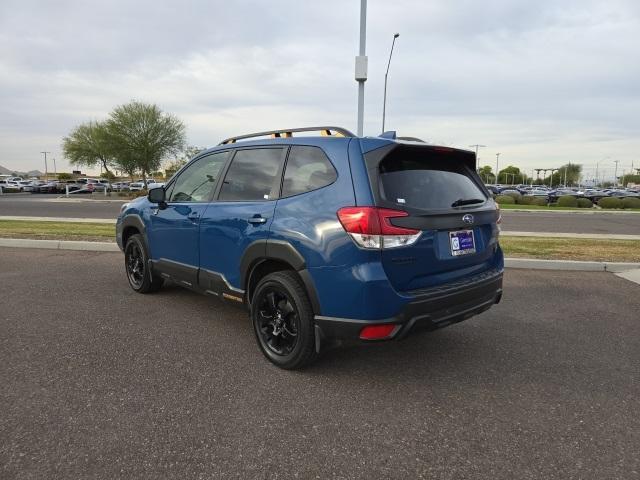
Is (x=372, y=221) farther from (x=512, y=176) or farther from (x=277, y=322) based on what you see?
(x=512, y=176)

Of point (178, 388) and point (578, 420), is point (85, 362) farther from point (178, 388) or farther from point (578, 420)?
point (578, 420)

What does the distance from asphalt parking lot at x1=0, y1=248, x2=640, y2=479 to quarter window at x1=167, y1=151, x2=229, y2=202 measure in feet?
4.20

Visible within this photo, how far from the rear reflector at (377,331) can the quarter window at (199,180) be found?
6.99ft

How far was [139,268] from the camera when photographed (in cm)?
546

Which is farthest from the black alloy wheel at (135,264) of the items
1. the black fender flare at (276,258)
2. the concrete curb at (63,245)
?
the concrete curb at (63,245)

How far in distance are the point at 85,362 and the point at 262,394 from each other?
153cm

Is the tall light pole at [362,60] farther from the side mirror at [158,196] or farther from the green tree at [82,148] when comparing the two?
the green tree at [82,148]

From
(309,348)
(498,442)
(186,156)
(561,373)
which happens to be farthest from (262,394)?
(186,156)

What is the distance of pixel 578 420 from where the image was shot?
2.72m

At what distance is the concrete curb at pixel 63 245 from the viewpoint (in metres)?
8.64

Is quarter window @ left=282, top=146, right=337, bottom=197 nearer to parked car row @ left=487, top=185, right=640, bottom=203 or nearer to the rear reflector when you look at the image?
the rear reflector

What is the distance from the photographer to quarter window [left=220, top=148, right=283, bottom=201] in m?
3.55

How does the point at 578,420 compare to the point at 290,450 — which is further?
the point at 578,420

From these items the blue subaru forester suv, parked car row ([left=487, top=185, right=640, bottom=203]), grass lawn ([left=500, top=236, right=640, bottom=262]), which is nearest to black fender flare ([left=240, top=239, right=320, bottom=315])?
the blue subaru forester suv
